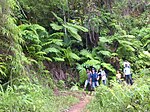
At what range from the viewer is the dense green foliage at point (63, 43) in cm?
930

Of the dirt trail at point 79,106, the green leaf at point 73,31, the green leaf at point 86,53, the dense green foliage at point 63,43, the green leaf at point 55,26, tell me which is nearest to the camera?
the dense green foliage at point 63,43

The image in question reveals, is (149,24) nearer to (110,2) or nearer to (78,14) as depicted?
(110,2)

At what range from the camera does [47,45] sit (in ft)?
44.8

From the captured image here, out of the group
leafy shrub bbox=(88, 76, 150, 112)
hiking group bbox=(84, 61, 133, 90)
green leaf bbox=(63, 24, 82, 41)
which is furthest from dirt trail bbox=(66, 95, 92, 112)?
green leaf bbox=(63, 24, 82, 41)

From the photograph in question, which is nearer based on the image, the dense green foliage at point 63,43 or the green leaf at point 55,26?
the dense green foliage at point 63,43

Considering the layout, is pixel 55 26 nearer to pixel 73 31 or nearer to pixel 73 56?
pixel 73 31

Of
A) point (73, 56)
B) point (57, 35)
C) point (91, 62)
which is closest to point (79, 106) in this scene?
point (73, 56)

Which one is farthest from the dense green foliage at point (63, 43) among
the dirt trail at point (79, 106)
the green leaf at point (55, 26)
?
the dirt trail at point (79, 106)

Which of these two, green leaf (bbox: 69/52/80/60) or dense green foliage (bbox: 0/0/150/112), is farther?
green leaf (bbox: 69/52/80/60)

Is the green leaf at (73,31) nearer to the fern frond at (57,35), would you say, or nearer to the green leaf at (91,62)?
the fern frond at (57,35)

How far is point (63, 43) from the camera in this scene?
14.8 m

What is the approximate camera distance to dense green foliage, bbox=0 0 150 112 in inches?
366

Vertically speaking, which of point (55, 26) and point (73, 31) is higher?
point (55, 26)

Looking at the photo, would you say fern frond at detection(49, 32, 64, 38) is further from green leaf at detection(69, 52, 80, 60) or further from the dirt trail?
the dirt trail
